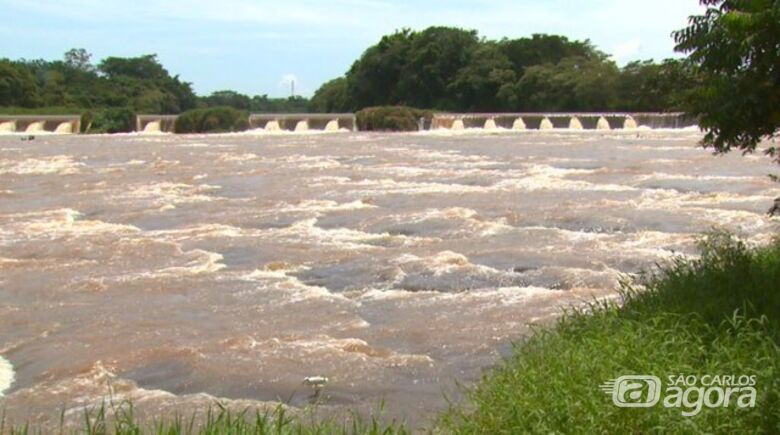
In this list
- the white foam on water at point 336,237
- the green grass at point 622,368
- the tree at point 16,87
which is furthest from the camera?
the tree at point 16,87

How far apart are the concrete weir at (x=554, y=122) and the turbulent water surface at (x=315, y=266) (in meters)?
20.1

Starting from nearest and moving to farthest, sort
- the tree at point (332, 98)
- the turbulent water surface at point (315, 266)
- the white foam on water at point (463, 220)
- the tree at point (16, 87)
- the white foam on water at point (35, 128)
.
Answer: the turbulent water surface at point (315, 266), the white foam on water at point (463, 220), the white foam on water at point (35, 128), the tree at point (16, 87), the tree at point (332, 98)

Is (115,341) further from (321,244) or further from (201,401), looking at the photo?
(321,244)

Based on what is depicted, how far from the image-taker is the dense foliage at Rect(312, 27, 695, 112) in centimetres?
5734

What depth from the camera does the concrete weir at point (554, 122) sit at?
43.7 meters

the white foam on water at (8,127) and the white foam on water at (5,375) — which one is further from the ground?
the white foam on water at (5,375)

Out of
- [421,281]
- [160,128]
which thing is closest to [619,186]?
[421,281]

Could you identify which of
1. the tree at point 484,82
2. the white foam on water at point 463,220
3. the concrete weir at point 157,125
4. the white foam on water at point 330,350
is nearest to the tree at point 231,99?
the tree at point 484,82

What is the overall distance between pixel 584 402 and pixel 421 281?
213 inches

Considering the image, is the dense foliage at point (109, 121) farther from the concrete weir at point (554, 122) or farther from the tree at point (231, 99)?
the tree at point (231, 99)

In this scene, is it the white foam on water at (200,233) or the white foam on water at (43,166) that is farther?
the white foam on water at (43,166)

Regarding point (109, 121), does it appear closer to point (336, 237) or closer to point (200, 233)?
point (200, 233)

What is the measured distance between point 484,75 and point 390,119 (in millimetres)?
18174

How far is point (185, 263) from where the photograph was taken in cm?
1120
